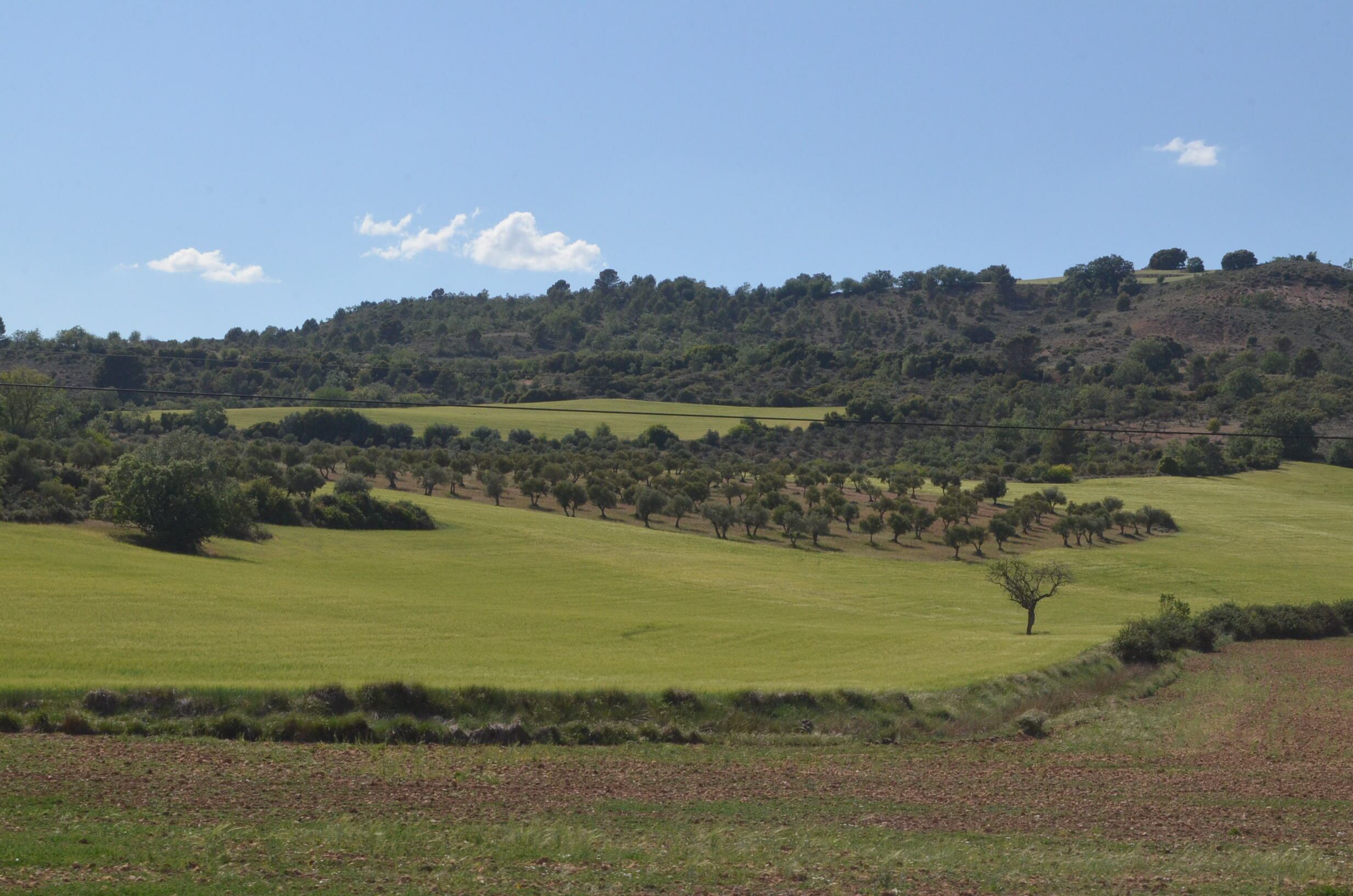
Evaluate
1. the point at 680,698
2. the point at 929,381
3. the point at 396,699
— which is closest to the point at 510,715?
the point at 396,699

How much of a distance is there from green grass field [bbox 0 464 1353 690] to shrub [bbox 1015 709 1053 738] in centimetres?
280

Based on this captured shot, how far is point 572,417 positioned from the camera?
513 ft

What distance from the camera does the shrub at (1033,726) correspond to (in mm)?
28578

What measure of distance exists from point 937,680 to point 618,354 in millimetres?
168177

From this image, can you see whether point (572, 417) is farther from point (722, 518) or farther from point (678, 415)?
point (678, 415)

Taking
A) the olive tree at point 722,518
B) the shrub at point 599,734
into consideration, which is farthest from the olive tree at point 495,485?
the shrub at point 599,734

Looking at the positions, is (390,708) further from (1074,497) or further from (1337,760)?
(1074,497)

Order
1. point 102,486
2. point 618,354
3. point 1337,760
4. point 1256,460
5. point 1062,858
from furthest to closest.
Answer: point 618,354 → point 1256,460 → point 102,486 → point 1337,760 → point 1062,858

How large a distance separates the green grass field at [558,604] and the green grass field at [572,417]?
62162 mm

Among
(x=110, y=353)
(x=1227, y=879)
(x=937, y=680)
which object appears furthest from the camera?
(x=110, y=353)

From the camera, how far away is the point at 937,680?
3203 cm

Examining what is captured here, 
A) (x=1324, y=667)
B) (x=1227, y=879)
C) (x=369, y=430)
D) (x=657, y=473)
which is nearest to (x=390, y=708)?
(x=1227, y=879)

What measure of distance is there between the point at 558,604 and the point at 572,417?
11009 centimetres

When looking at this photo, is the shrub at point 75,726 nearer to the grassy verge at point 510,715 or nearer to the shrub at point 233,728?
the grassy verge at point 510,715
